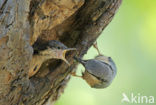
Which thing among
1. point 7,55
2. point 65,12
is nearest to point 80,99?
point 65,12

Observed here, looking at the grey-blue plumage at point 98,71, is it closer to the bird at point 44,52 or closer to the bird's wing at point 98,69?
the bird's wing at point 98,69

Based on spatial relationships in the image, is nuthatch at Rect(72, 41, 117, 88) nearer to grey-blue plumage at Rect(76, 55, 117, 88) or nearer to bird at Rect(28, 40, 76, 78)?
grey-blue plumage at Rect(76, 55, 117, 88)

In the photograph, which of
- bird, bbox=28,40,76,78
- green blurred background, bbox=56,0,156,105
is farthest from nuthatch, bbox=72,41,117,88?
green blurred background, bbox=56,0,156,105

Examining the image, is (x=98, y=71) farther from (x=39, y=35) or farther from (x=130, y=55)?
(x=130, y=55)

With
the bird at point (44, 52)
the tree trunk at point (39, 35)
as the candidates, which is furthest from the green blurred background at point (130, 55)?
the bird at point (44, 52)

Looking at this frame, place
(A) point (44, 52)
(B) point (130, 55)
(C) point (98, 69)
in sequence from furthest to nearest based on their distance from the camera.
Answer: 1. (B) point (130, 55)
2. (C) point (98, 69)
3. (A) point (44, 52)

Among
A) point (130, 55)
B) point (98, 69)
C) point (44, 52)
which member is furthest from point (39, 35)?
point (130, 55)
